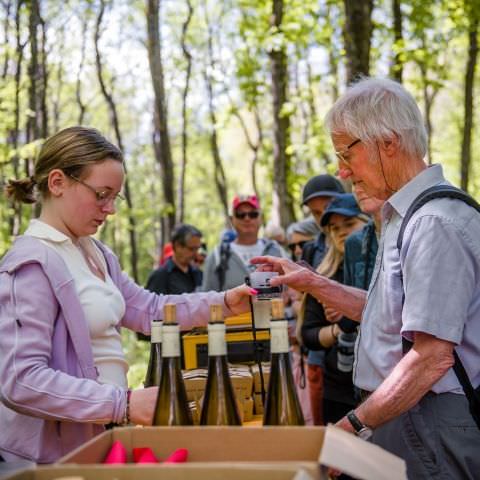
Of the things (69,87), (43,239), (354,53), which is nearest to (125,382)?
(43,239)

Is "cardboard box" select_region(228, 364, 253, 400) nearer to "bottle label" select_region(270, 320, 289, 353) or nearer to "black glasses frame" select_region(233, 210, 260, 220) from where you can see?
"bottle label" select_region(270, 320, 289, 353)

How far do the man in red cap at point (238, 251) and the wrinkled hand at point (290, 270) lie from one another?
4.72 metres

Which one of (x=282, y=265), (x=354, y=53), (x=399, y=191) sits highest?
(x=354, y=53)

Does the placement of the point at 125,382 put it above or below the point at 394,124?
below

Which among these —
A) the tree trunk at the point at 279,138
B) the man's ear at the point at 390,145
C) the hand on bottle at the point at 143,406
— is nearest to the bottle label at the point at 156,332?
the hand on bottle at the point at 143,406

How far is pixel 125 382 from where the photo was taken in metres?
2.64

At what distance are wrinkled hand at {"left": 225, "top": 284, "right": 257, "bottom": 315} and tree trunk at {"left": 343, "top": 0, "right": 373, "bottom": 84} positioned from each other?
16.6 feet

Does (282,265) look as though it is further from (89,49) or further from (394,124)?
(89,49)

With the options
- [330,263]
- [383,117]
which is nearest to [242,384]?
[383,117]

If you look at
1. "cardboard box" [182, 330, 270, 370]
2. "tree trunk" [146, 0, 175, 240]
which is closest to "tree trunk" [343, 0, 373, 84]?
"cardboard box" [182, 330, 270, 370]

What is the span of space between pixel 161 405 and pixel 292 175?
12.7 metres

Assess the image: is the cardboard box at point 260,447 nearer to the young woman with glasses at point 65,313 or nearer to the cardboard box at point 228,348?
the young woman with glasses at point 65,313

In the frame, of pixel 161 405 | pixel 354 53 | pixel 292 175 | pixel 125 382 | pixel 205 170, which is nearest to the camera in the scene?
pixel 161 405

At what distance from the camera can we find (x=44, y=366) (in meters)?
2.19
